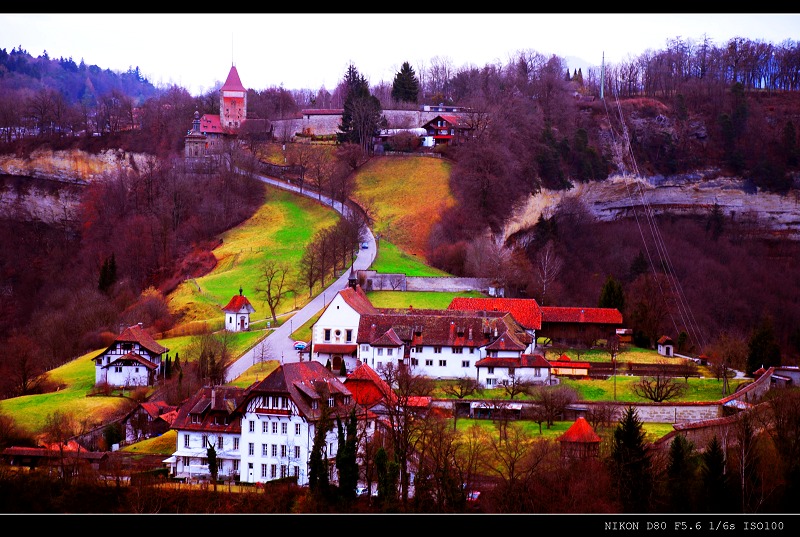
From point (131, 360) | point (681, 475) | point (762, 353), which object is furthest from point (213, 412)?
point (762, 353)

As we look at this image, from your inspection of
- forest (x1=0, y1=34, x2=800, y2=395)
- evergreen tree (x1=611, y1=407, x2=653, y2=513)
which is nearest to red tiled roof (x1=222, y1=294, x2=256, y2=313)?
forest (x1=0, y1=34, x2=800, y2=395)

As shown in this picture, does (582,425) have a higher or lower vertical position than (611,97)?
lower

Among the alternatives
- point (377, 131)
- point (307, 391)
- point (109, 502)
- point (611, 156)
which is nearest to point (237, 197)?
point (377, 131)

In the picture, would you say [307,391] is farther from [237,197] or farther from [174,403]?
[237,197]

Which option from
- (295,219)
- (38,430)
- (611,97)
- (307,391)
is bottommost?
(38,430)

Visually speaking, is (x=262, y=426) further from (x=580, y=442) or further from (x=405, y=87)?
(x=405, y=87)

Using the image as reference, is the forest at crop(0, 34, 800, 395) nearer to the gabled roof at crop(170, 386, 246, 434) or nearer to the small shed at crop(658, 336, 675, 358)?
the small shed at crop(658, 336, 675, 358)

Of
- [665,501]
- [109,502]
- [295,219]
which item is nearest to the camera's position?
[665,501]
